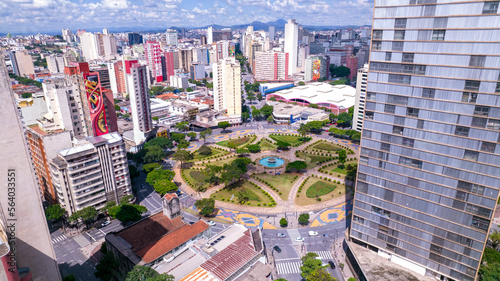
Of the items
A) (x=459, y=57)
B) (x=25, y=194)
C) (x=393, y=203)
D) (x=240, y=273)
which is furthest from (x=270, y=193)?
(x=25, y=194)

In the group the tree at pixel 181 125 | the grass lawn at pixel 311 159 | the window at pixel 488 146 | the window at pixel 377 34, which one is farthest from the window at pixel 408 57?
the tree at pixel 181 125

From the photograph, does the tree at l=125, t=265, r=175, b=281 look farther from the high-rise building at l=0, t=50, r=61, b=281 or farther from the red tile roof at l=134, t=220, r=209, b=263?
the high-rise building at l=0, t=50, r=61, b=281

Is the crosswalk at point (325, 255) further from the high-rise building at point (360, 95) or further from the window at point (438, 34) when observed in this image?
the high-rise building at point (360, 95)

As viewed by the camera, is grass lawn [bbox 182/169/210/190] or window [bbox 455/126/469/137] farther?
grass lawn [bbox 182/169/210/190]

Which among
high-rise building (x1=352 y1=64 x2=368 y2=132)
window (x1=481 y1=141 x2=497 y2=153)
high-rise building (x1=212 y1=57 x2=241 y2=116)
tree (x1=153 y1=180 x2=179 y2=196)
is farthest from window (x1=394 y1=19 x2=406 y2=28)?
high-rise building (x1=212 y1=57 x2=241 y2=116)

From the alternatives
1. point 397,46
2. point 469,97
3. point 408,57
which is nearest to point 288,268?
point 469,97

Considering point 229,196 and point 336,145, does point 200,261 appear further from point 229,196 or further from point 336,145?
point 336,145

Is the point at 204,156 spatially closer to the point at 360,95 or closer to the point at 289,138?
the point at 289,138
